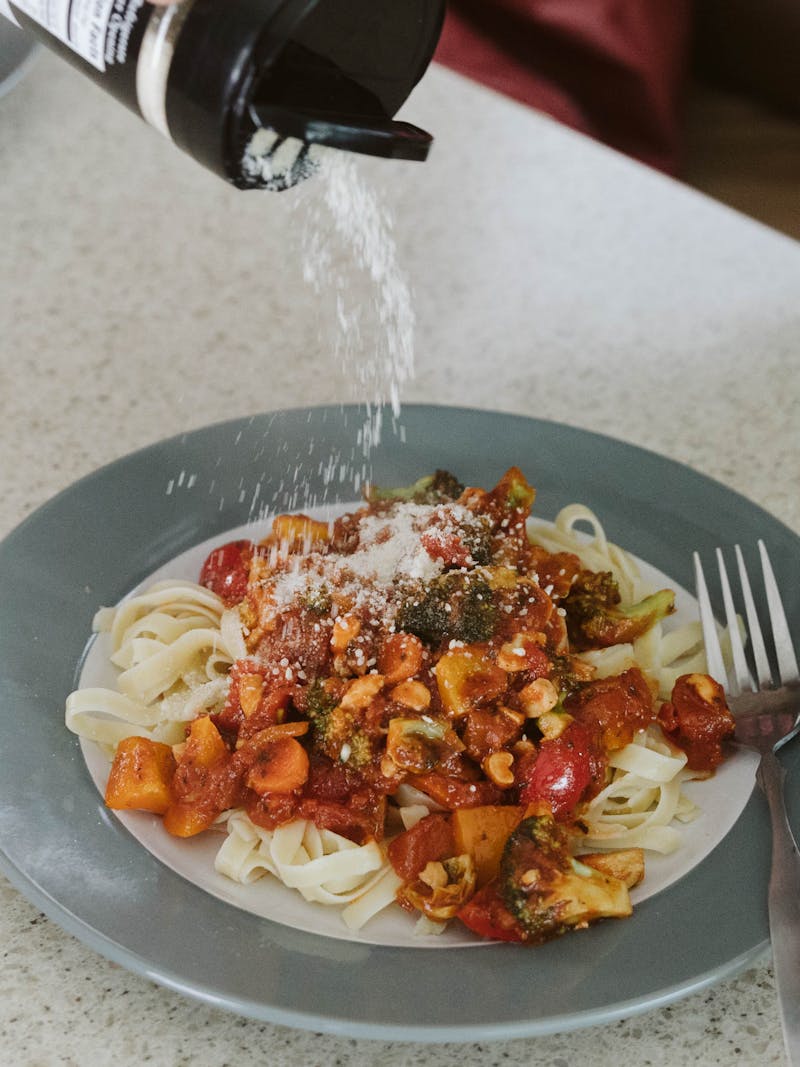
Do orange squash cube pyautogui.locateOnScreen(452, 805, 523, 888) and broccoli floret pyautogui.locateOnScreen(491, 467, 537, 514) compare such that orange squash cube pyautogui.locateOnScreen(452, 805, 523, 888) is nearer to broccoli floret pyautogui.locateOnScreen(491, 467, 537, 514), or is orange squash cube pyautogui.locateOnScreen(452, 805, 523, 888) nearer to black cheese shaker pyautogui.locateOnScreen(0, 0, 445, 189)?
broccoli floret pyautogui.locateOnScreen(491, 467, 537, 514)

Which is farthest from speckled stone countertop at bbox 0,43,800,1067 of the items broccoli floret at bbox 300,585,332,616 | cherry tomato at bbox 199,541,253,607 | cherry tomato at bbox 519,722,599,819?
cherry tomato at bbox 519,722,599,819

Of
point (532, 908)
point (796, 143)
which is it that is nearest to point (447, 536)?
point (532, 908)

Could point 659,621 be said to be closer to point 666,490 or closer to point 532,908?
point 666,490

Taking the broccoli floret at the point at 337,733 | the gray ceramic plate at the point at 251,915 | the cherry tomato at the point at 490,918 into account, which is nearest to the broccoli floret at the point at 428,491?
the gray ceramic plate at the point at 251,915

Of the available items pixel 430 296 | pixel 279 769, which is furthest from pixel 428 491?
pixel 430 296

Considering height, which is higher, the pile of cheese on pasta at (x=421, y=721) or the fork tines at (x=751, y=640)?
the fork tines at (x=751, y=640)

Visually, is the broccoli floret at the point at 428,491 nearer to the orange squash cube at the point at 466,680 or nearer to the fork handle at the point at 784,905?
the orange squash cube at the point at 466,680
